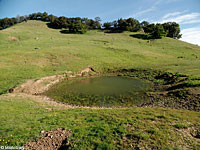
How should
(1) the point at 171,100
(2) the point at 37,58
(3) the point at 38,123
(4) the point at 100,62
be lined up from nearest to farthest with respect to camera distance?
(3) the point at 38,123
(1) the point at 171,100
(2) the point at 37,58
(4) the point at 100,62

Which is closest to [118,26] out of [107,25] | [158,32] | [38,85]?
[107,25]

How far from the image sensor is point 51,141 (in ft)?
27.2

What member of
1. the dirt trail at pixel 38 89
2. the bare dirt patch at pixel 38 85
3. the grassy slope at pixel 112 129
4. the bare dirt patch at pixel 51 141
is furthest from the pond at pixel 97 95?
the bare dirt patch at pixel 51 141

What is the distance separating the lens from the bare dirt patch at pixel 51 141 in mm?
7832

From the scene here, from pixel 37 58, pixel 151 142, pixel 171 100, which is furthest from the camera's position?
pixel 37 58

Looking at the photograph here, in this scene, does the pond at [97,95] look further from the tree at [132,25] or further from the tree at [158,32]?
the tree at [132,25]

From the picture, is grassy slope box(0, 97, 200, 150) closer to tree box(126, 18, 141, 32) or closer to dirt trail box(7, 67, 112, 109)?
dirt trail box(7, 67, 112, 109)

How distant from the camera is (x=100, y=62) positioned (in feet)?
132

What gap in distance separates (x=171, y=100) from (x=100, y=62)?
26.9m

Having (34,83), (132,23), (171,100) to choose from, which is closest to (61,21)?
(132,23)

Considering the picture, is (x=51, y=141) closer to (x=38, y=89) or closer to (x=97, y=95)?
(x=97, y=95)

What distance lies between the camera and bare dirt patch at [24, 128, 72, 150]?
783cm

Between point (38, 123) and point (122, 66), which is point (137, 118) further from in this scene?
point (122, 66)

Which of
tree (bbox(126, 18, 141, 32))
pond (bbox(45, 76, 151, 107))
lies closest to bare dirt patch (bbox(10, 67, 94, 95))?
pond (bbox(45, 76, 151, 107))
